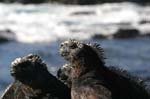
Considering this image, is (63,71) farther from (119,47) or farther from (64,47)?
(119,47)

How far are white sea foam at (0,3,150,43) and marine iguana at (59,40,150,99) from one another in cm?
2811

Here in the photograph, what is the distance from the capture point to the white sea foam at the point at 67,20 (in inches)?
1367

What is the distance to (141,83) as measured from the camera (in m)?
4.54

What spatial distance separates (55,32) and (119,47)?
771 centimetres

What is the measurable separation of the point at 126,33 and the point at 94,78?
2951 centimetres

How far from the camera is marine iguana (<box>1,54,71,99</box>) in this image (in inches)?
172

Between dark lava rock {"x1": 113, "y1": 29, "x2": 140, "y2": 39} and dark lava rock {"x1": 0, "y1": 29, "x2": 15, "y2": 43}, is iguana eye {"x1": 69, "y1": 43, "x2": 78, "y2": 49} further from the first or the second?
dark lava rock {"x1": 113, "y1": 29, "x2": 140, "y2": 39}

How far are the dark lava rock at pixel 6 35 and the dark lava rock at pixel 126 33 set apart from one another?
4.83 metres

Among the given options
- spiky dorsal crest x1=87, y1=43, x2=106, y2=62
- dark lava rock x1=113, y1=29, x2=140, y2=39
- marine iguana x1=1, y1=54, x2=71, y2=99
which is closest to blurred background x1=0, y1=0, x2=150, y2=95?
dark lava rock x1=113, y1=29, x2=140, y2=39

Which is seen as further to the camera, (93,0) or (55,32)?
(93,0)

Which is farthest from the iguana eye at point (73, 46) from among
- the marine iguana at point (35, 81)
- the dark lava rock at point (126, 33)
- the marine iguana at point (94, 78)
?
the dark lava rock at point (126, 33)

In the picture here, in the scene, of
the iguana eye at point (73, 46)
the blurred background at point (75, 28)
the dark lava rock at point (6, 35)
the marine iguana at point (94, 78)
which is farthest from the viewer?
the dark lava rock at point (6, 35)

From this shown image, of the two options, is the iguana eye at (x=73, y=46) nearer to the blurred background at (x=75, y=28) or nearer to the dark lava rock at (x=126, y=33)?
the blurred background at (x=75, y=28)

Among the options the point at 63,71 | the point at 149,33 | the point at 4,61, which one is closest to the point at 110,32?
the point at 149,33
